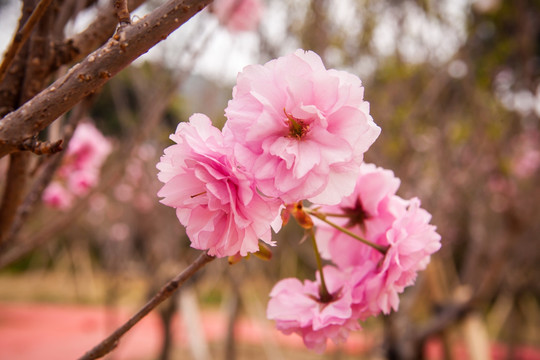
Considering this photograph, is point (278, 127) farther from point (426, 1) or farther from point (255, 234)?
point (426, 1)

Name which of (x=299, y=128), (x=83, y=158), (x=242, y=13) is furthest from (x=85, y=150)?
(x=299, y=128)

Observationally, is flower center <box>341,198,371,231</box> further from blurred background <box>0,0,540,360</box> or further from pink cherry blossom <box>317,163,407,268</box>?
blurred background <box>0,0,540,360</box>

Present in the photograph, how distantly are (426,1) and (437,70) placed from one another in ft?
1.51

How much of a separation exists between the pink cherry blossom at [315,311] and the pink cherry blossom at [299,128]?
186 mm

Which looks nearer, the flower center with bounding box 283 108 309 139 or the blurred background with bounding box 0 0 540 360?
the flower center with bounding box 283 108 309 139

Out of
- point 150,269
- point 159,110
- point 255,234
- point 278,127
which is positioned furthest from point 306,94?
point 150,269

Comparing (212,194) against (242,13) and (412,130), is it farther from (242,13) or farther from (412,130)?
(412,130)

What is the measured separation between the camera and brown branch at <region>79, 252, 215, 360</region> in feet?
1.68

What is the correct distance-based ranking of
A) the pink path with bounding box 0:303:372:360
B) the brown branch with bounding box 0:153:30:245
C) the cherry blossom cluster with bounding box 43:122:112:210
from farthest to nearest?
the pink path with bounding box 0:303:372:360
the cherry blossom cluster with bounding box 43:122:112:210
the brown branch with bounding box 0:153:30:245

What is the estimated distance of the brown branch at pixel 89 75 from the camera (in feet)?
1.48

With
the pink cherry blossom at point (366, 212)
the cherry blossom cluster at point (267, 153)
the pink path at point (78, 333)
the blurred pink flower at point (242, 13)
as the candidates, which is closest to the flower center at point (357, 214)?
the pink cherry blossom at point (366, 212)

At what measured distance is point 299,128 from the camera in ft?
1.55

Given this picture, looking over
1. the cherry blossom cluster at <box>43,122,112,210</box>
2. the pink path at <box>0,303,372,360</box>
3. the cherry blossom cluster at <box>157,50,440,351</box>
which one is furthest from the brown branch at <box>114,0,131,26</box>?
the pink path at <box>0,303,372,360</box>

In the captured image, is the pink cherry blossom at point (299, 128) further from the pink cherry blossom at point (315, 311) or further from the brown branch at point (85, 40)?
the brown branch at point (85, 40)
